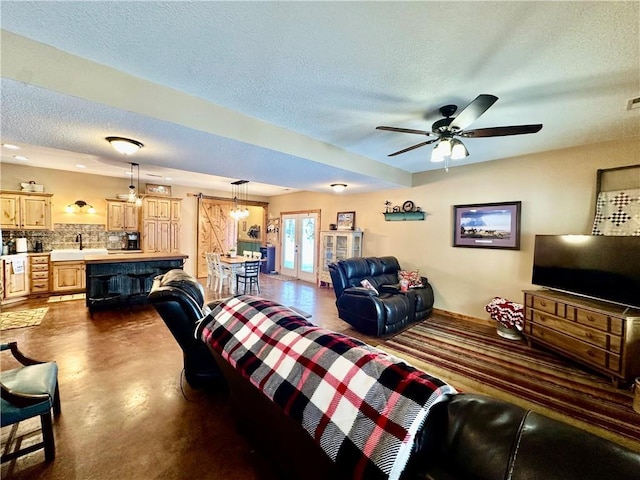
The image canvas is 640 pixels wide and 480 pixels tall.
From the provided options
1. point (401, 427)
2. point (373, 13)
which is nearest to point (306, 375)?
point (401, 427)

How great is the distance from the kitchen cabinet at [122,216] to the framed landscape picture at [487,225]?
24.9 ft

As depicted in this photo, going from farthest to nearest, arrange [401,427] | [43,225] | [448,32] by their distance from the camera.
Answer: [43,225]
[448,32]
[401,427]

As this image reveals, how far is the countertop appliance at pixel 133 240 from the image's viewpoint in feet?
22.4

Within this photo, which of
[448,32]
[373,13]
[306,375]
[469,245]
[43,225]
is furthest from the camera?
[43,225]

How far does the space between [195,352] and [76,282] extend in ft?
17.8

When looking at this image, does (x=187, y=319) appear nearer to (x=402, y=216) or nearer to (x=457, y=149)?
(x=457, y=149)

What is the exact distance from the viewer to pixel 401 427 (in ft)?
2.58

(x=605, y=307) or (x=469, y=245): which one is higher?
(x=469, y=245)

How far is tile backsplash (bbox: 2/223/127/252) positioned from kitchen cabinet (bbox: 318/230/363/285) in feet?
17.5

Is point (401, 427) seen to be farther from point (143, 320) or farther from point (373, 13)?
point (143, 320)

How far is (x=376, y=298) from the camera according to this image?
381 centimetres

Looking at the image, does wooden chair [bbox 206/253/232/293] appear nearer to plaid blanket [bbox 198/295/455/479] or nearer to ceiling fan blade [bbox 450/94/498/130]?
plaid blanket [bbox 198/295/455/479]

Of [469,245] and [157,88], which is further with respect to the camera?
[469,245]

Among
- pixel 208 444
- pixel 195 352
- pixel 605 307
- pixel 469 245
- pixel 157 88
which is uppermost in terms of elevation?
pixel 157 88
